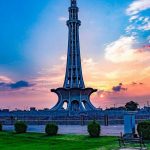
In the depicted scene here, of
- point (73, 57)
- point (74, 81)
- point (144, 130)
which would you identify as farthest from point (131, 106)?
point (74, 81)

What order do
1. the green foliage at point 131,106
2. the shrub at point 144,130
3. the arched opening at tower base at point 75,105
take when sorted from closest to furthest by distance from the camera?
the shrub at point 144,130
the green foliage at point 131,106
the arched opening at tower base at point 75,105

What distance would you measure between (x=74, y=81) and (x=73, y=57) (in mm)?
7448

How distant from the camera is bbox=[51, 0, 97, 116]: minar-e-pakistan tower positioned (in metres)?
95.6

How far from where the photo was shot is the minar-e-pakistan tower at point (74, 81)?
95625mm

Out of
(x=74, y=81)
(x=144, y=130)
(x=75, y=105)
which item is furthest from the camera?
(x=75, y=105)

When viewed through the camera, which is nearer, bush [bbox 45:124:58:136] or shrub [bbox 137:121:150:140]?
shrub [bbox 137:121:150:140]

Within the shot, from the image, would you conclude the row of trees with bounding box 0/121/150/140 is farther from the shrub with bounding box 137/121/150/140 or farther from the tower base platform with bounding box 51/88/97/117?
the tower base platform with bounding box 51/88/97/117

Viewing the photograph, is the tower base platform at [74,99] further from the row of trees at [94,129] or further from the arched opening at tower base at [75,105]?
the row of trees at [94,129]

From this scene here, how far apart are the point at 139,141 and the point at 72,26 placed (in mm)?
80375

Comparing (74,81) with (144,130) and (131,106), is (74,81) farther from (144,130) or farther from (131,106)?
(144,130)

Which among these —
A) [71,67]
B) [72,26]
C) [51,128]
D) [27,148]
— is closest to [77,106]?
[71,67]

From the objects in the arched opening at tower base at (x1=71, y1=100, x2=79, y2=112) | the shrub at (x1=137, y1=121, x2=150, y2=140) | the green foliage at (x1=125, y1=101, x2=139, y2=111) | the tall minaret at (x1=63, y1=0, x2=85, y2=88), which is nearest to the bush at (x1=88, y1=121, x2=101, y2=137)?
the green foliage at (x1=125, y1=101, x2=139, y2=111)

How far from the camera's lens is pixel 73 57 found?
95.8 metres

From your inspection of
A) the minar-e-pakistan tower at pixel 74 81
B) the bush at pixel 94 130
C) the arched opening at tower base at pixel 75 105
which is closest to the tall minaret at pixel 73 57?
the minar-e-pakistan tower at pixel 74 81
